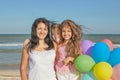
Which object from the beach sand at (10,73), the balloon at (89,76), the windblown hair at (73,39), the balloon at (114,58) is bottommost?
the beach sand at (10,73)

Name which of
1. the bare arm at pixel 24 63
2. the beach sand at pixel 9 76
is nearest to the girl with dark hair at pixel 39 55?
the bare arm at pixel 24 63

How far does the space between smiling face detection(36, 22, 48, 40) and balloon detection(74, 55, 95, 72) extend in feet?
2.06

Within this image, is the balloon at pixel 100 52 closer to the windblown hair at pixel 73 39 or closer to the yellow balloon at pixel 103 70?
the yellow balloon at pixel 103 70

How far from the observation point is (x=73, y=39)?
4.89 meters

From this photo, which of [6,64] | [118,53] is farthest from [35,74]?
[6,64]

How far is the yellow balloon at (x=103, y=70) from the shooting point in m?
4.70

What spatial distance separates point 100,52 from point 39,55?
3.31ft

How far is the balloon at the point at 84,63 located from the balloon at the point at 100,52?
0.40ft

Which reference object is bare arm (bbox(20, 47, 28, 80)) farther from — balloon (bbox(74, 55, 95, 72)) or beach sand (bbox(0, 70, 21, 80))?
beach sand (bbox(0, 70, 21, 80))

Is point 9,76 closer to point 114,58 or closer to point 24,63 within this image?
point 114,58

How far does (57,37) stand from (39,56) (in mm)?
617

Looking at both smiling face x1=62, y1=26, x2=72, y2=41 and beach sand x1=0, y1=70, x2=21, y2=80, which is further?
beach sand x1=0, y1=70, x2=21, y2=80

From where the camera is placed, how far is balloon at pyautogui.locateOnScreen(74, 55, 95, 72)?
4656 millimetres

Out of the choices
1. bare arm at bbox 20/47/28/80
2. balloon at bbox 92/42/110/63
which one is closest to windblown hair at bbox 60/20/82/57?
balloon at bbox 92/42/110/63
